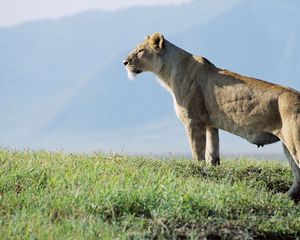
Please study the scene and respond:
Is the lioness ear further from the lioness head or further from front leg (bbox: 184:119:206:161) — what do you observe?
front leg (bbox: 184:119:206:161)

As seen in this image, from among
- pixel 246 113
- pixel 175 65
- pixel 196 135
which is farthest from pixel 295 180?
pixel 175 65

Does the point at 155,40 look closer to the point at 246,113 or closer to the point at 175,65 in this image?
the point at 175,65

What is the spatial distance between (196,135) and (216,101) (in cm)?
Answer: 43

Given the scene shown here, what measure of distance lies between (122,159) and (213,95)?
119cm

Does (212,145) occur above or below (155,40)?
below

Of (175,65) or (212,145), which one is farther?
(175,65)

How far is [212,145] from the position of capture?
27.9 feet

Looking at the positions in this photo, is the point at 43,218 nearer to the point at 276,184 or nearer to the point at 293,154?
the point at 293,154

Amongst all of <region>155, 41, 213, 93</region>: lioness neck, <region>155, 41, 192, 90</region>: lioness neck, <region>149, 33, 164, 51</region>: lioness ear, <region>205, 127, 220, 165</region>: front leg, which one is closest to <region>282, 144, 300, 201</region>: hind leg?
<region>205, 127, 220, 165</region>: front leg

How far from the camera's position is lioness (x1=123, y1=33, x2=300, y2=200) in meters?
7.49

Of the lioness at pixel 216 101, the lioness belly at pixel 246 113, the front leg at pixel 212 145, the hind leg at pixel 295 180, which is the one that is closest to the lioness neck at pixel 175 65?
the lioness at pixel 216 101

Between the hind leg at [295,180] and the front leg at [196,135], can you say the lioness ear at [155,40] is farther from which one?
the hind leg at [295,180]

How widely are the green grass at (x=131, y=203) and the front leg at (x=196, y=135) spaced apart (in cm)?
48

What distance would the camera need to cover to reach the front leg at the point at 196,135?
8.29 m
